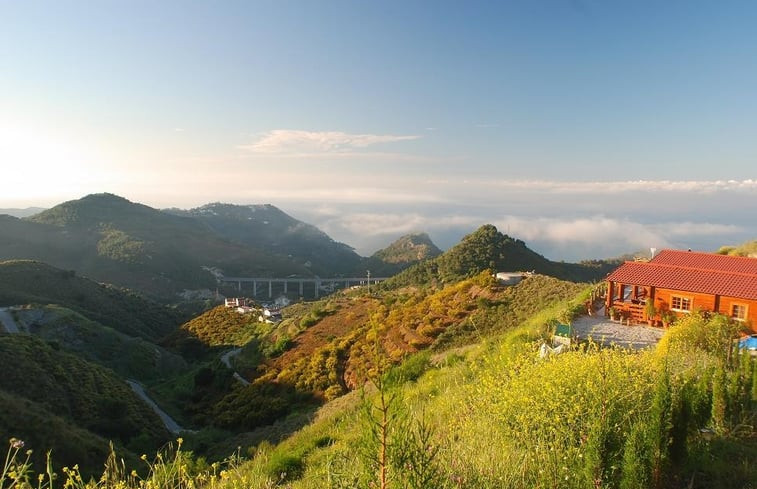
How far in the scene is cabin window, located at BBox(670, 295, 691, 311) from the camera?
15961 millimetres

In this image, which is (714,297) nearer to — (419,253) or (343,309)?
(343,309)

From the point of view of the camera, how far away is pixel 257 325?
48406 mm

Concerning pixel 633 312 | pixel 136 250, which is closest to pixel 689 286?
pixel 633 312

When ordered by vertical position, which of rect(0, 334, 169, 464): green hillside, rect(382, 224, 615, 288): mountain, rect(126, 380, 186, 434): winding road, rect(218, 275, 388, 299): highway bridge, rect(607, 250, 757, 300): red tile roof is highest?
rect(607, 250, 757, 300): red tile roof

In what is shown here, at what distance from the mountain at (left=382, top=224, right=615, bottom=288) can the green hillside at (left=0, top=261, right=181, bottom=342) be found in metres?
31.9

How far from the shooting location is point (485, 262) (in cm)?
4772

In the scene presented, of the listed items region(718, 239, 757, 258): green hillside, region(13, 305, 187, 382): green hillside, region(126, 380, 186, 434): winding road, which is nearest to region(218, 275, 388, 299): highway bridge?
region(13, 305, 187, 382): green hillside

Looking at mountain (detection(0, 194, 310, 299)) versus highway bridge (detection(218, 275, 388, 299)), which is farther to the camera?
highway bridge (detection(218, 275, 388, 299))

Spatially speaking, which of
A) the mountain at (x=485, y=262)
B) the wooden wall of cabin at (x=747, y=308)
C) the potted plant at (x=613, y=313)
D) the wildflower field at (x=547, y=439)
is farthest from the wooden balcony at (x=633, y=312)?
the mountain at (x=485, y=262)

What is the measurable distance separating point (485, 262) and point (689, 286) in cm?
3179

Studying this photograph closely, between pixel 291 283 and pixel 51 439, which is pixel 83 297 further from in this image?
pixel 291 283

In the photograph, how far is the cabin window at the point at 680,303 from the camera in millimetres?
15961

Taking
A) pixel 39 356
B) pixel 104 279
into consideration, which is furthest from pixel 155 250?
pixel 39 356

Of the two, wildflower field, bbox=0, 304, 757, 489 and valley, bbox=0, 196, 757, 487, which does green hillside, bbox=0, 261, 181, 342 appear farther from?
wildflower field, bbox=0, 304, 757, 489
